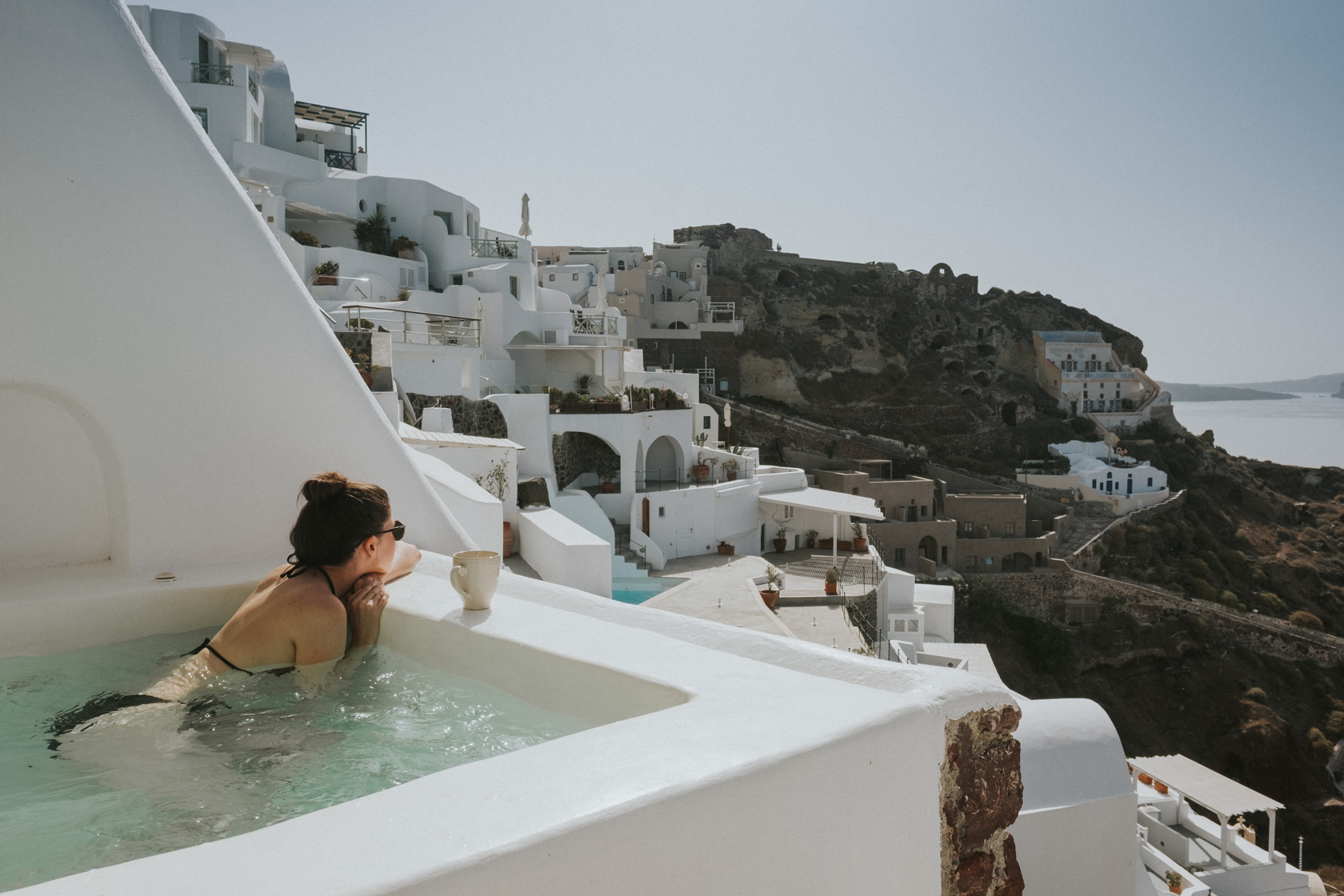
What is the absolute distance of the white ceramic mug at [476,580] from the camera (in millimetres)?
3281

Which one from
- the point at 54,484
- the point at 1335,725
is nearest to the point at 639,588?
the point at 54,484

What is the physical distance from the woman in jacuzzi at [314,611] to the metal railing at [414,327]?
13.5 metres

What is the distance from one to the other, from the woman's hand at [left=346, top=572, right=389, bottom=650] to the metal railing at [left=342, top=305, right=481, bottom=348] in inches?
534

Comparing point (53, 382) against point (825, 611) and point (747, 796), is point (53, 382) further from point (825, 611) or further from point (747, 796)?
point (825, 611)

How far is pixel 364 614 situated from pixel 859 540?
20.8 metres

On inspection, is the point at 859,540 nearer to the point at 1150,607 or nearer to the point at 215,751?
the point at 1150,607

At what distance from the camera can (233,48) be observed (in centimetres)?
2817

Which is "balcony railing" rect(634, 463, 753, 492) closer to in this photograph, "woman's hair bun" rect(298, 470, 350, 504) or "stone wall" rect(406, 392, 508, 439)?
"stone wall" rect(406, 392, 508, 439)

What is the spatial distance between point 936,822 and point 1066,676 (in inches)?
1140

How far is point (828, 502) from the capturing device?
21938 millimetres

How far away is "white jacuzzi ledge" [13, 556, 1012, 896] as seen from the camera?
1.52 m

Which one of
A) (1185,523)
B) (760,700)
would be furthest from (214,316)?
(1185,523)

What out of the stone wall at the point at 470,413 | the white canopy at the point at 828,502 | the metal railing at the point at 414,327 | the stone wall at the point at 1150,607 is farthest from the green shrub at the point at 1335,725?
the metal railing at the point at 414,327

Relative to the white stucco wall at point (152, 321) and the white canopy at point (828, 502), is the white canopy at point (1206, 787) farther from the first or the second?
the white stucco wall at point (152, 321)
